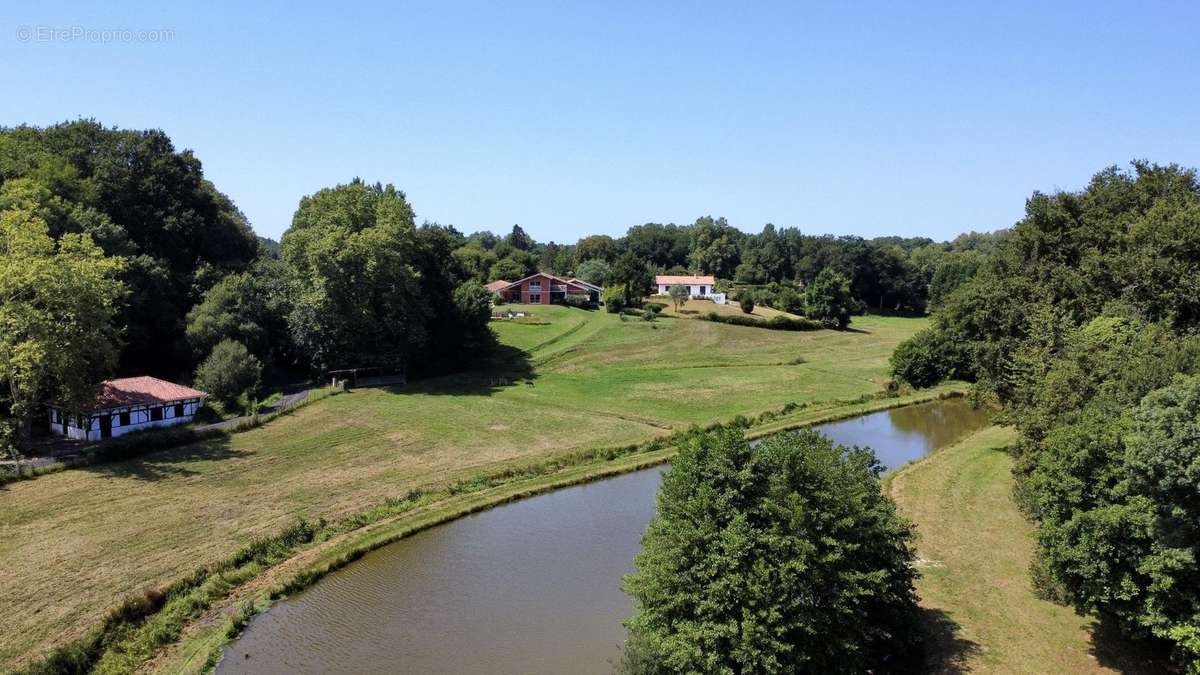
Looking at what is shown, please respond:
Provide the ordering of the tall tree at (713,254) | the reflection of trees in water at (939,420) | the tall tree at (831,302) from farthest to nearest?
the tall tree at (713,254) → the tall tree at (831,302) → the reflection of trees in water at (939,420)

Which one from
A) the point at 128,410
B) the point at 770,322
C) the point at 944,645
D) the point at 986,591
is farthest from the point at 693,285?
the point at 944,645

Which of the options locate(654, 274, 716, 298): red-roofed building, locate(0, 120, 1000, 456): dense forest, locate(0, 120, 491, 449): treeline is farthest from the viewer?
locate(654, 274, 716, 298): red-roofed building

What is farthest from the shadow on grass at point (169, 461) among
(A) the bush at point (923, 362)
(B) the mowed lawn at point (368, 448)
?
(A) the bush at point (923, 362)

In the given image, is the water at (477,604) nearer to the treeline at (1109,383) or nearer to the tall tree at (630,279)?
the treeline at (1109,383)

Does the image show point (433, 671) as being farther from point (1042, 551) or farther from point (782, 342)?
point (782, 342)

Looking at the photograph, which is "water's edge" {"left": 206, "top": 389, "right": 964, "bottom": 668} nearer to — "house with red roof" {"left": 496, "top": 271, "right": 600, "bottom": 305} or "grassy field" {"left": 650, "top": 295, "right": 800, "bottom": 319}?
"grassy field" {"left": 650, "top": 295, "right": 800, "bottom": 319}

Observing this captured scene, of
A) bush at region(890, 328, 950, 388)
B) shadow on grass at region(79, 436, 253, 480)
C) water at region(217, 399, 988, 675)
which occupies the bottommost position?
water at region(217, 399, 988, 675)

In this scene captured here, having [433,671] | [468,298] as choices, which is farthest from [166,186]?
[433,671]

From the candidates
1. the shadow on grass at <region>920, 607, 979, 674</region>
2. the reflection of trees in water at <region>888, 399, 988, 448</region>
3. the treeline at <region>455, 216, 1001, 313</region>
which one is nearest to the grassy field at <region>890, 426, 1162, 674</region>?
the shadow on grass at <region>920, 607, 979, 674</region>
